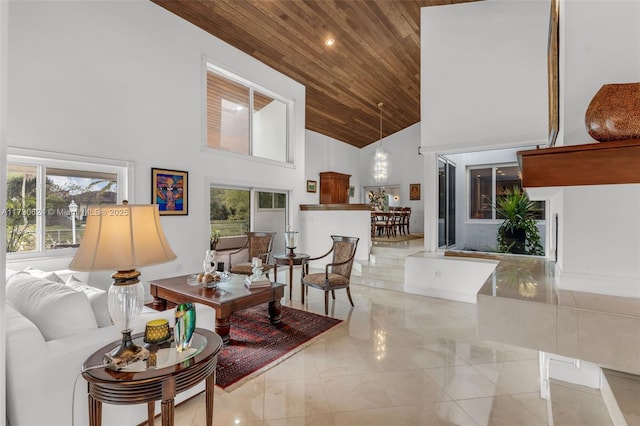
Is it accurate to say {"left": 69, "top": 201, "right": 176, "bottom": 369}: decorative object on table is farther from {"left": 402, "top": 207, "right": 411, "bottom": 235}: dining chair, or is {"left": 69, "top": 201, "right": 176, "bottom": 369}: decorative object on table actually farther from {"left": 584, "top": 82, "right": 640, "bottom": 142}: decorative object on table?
{"left": 402, "top": 207, "right": 411, "bottom": 235}: dining chair

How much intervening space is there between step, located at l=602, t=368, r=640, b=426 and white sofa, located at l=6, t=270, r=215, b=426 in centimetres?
262

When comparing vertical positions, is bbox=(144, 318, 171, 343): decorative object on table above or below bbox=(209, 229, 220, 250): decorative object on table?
below

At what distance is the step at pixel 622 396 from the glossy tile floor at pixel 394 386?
12cm

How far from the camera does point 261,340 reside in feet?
10.5

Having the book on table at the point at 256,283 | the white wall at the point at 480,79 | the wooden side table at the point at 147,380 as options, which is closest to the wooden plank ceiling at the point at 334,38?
the white wall at the point at 480,79

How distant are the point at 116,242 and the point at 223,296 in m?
1.71

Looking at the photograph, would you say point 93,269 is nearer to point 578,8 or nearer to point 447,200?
point 578,8

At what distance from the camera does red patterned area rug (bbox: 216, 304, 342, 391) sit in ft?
8.53

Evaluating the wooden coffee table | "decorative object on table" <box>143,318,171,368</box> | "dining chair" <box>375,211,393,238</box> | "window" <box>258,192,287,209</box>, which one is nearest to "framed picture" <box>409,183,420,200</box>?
"dining chair" <box>375,211,393,238</box>

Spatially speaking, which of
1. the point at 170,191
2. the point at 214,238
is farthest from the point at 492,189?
the point at 170,191

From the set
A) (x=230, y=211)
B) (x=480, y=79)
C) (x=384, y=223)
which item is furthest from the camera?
(x=384, y=223)

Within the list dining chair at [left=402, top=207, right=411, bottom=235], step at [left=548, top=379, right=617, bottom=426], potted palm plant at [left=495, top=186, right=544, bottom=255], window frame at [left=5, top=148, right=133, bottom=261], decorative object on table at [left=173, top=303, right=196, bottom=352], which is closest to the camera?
decorative object on table at [left=173, top=303, right=196, bottom=352]

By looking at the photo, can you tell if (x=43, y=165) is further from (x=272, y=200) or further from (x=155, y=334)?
(x=272, y=200)

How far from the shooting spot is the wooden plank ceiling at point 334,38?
445cm
